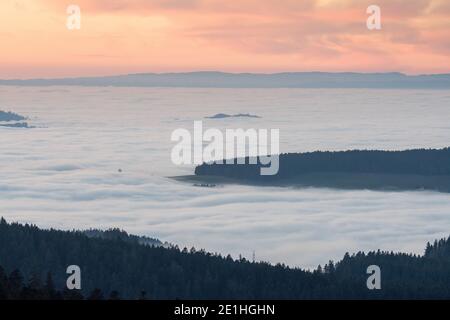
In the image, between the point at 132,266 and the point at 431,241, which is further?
the point at 431,241

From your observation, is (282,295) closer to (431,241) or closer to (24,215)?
(431,241)

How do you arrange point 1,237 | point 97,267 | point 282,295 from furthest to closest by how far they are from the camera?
1. point 1,237
2. point 97,267
3. point 282,295

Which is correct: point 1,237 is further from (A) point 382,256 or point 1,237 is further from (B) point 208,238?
(B) point 208,238

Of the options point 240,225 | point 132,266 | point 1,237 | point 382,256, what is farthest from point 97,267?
point 240,225
